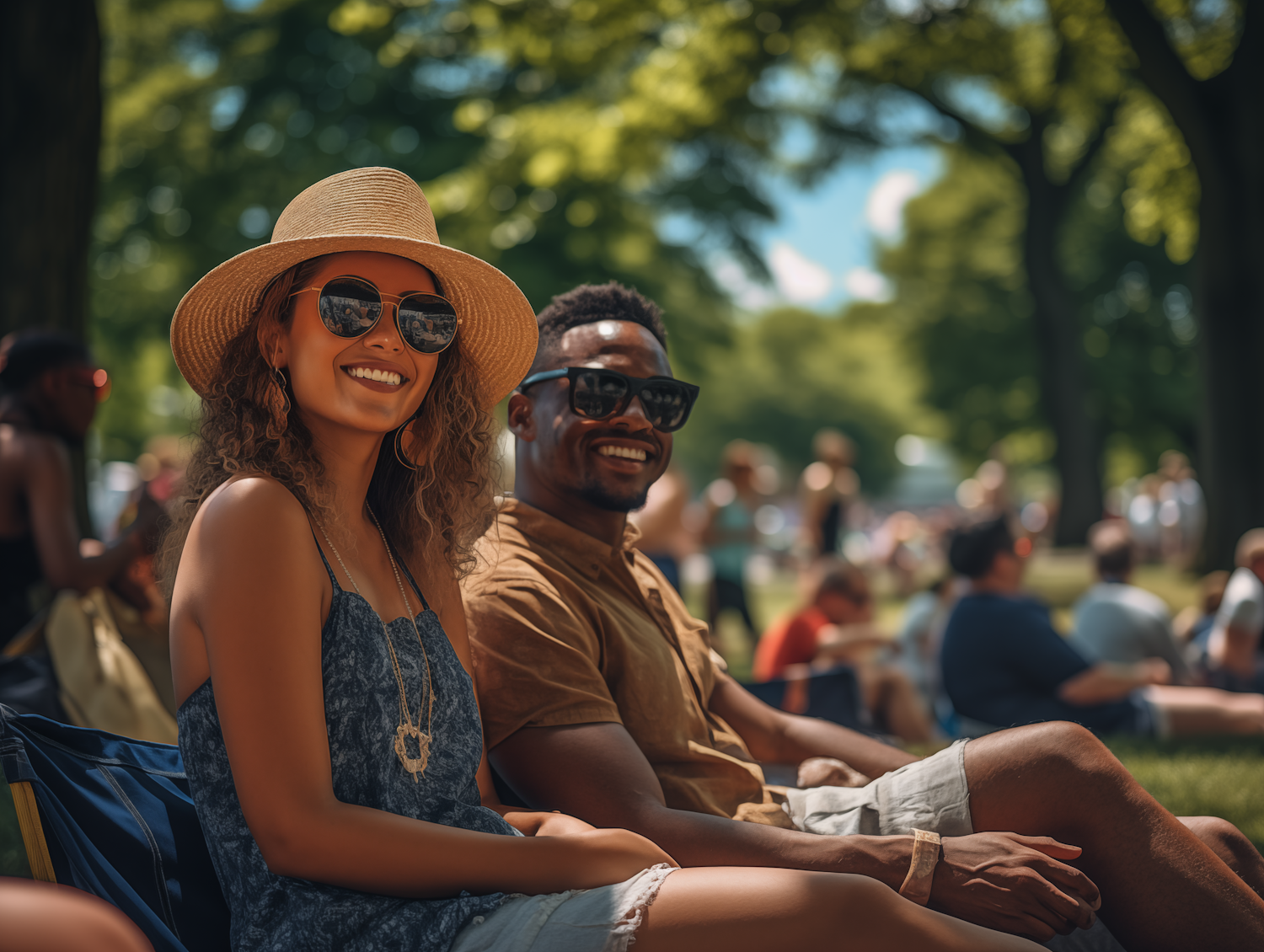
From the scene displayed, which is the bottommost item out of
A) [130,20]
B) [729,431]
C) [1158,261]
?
[729,431]

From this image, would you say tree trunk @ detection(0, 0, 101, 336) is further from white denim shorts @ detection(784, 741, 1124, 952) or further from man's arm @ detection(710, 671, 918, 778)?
white denim shorts @ detection(784, 741, 1124, 952)

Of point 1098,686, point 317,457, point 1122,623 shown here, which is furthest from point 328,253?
point 1122,623

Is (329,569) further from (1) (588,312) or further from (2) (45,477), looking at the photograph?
(2) (45,477)

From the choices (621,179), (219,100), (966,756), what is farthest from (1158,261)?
(966,756)

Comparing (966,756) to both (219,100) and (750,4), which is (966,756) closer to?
(750,4)

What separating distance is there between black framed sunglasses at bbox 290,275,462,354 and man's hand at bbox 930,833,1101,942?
1454 millimetres

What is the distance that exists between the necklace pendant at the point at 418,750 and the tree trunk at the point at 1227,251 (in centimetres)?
1208

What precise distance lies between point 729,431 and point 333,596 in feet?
206

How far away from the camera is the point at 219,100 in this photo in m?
18.8

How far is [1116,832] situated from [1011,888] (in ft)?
1.23

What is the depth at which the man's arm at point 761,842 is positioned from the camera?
226 centimetres

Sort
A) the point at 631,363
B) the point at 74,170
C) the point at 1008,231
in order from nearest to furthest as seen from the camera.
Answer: the point at 631,363
the point at 74,170
the point at 1008,231

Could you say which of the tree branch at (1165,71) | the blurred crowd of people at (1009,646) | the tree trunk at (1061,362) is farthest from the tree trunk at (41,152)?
the tree trunk at (1061,362)

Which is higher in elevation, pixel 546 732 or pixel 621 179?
pixel 621 179
